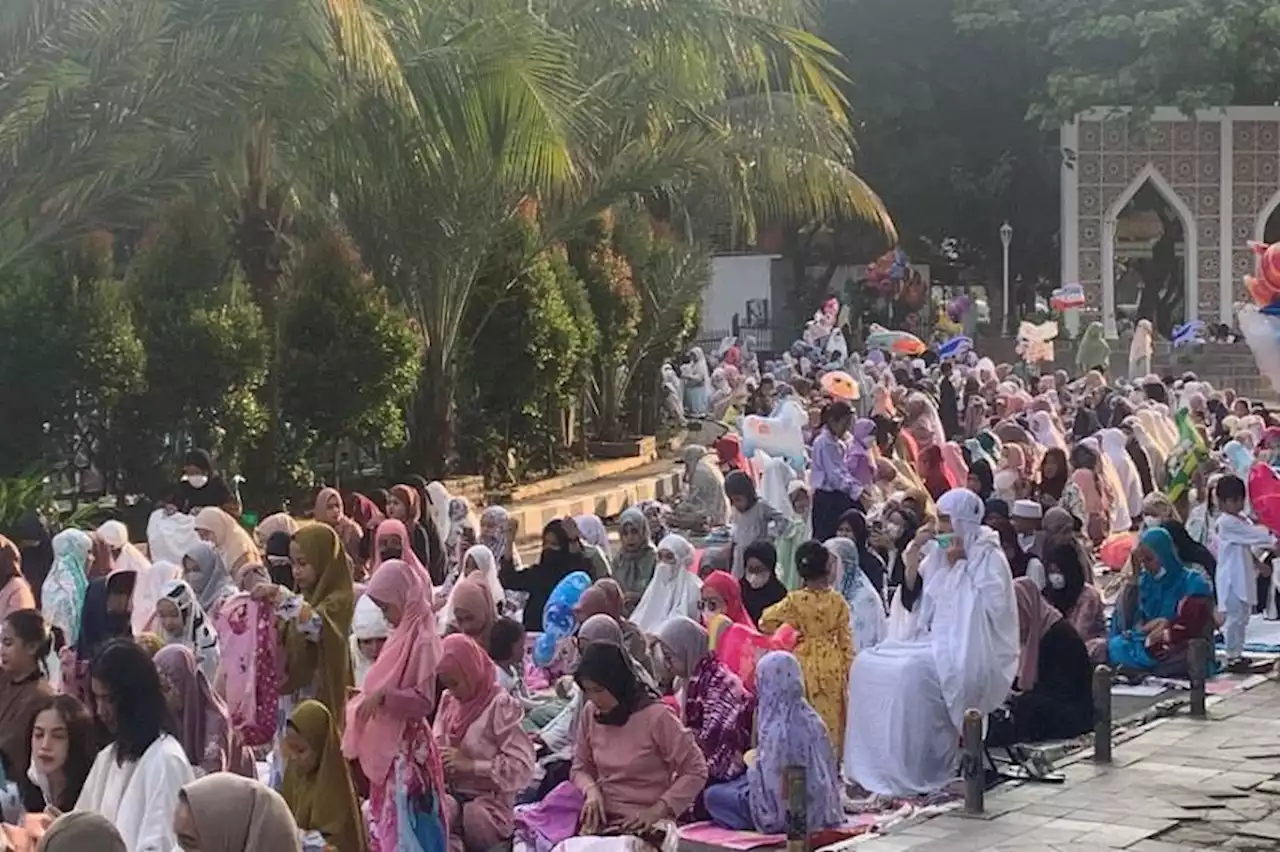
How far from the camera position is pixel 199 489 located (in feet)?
39.4

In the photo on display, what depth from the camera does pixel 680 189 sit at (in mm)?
22500

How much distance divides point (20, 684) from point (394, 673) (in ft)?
3.97

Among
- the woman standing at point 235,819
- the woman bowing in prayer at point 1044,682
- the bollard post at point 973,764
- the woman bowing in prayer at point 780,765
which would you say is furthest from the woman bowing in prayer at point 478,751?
the woman bowing in prayer at point 1044,682

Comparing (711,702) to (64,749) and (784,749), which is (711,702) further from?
(64,749)

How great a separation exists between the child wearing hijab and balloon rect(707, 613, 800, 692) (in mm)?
2974

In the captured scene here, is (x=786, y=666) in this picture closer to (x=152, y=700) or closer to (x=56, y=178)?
(x=152, y=700)

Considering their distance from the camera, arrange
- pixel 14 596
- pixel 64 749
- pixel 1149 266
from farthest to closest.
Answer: pixel 1149 266 < pixel 14 596 < pixel 64 749

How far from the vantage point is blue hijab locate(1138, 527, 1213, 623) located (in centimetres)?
1120

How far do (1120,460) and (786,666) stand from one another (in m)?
10.2

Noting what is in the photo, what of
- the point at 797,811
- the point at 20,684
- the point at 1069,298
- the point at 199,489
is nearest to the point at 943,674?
the point at 797,811

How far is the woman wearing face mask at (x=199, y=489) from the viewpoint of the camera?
38.5ft

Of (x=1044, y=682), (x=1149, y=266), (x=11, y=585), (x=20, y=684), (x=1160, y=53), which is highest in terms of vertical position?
(x=1160, y=53)

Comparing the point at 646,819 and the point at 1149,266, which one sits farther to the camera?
the point at 1149,266

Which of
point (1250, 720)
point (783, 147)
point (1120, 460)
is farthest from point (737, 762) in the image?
point (783, 147)
